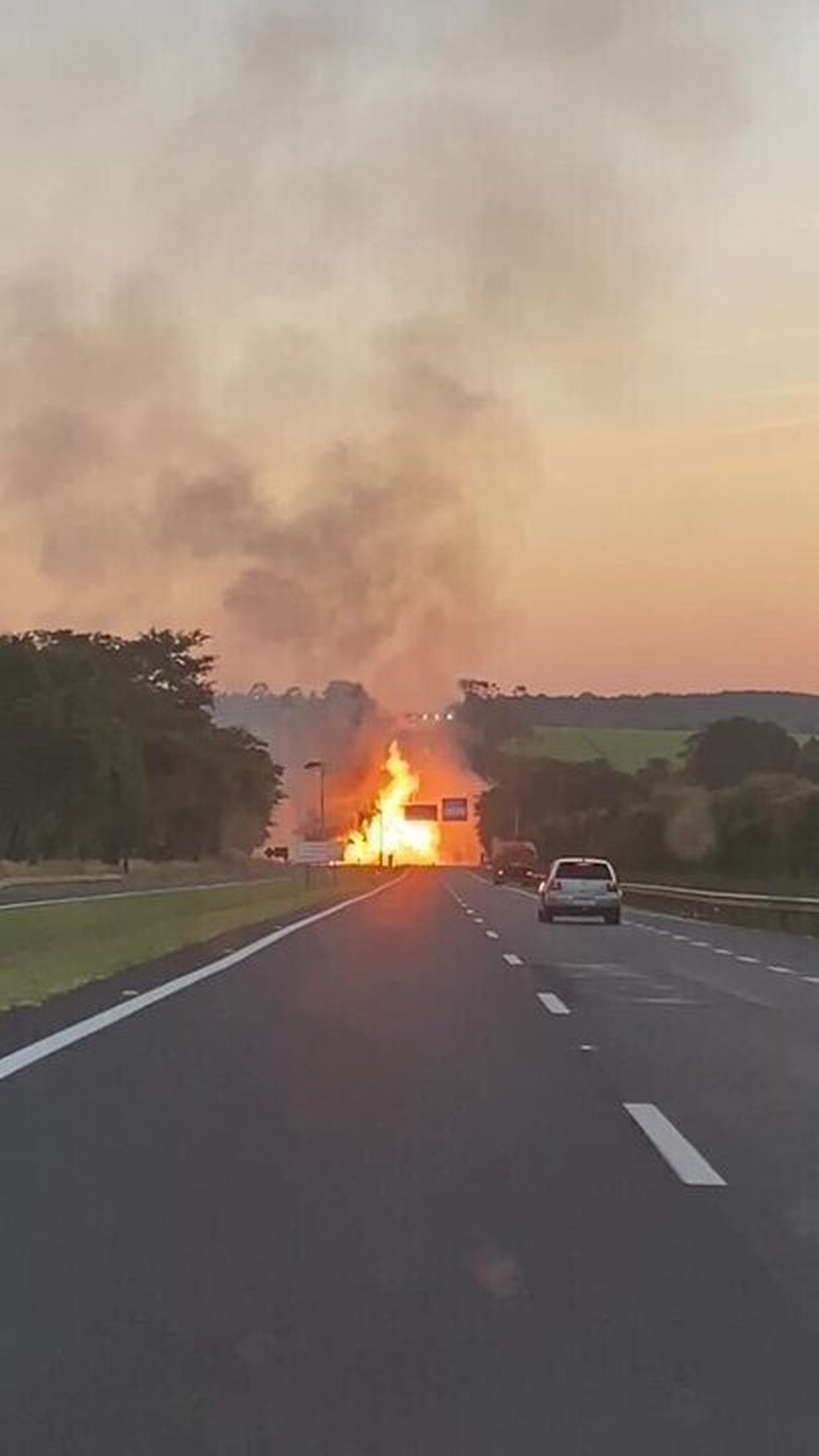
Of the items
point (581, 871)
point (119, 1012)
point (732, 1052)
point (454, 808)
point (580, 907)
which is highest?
point (454, 808)

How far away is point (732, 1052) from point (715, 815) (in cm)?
6278

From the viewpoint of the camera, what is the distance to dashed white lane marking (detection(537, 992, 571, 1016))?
1880 cm

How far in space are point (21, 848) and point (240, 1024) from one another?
8666 cm

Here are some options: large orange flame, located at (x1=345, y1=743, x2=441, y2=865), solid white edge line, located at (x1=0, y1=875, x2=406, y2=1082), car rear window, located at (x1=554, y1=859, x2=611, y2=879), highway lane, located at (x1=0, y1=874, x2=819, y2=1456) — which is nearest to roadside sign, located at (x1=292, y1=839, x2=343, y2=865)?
car rear window, located at (x1=554, y1=859, x2=611, y2=879)

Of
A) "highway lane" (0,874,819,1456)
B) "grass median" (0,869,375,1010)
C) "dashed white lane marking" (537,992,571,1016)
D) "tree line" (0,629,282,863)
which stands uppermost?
"tree line" (0,629,282,863)

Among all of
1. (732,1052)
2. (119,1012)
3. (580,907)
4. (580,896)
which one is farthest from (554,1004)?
(580,896)

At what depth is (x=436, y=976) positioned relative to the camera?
2384 centimetres

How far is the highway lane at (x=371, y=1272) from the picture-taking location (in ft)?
19.3

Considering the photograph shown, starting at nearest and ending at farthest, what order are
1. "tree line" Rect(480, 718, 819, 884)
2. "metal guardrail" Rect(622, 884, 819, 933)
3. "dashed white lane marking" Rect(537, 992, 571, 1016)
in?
1. "dashed white lane marking" Rect(537, 992, 571, 1016)
2. "metal guardrail" Rect(622, 884, 819, 933)
3. "tree line" Rect(480, 718, 819, 884)

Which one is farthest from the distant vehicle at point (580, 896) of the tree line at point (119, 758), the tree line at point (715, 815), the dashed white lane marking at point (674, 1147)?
the tree line at point (119, 758)

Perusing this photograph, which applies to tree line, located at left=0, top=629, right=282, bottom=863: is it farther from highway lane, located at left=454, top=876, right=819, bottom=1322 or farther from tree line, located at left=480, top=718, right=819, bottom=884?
highway lane, located at left=454, top=876, right=819, bottom=1322

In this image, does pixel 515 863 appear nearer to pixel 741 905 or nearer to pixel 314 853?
pixel 314 853

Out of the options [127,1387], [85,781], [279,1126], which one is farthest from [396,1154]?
[85,781]

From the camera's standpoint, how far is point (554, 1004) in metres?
19.8
